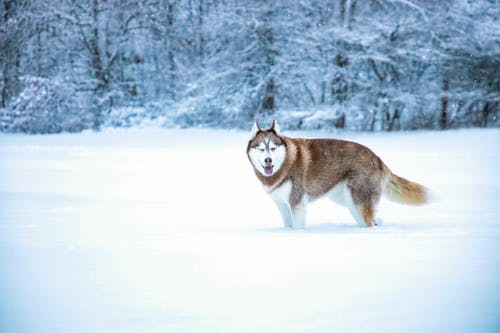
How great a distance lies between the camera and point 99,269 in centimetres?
335

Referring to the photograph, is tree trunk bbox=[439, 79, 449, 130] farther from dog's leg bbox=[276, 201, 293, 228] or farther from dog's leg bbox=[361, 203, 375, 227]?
dog's leg bbox=[276, 201, 293, 228]

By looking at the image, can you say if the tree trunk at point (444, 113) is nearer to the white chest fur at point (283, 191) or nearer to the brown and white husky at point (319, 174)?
the brown and white husky at point (319, 174)

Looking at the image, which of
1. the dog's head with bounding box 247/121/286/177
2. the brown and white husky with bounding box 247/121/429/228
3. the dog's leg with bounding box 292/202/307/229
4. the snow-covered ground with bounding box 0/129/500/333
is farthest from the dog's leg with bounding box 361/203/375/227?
the dog's head with bounding box 247/121/286/177

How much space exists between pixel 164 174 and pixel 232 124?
7948 millimetres

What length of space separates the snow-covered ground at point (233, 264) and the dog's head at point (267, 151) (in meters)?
0.51

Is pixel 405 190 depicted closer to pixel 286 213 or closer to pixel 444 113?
pixel 286 213

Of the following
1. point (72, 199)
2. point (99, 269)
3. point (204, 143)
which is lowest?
point (204, 143)

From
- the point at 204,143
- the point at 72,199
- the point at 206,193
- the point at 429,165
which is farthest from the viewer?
the point at 204,143

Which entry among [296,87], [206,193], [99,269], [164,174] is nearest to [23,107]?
[296,87]

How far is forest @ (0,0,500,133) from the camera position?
50.8 ft

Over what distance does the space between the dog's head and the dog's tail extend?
3.01 ft

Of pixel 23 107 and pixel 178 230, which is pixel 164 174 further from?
pixel 23 107

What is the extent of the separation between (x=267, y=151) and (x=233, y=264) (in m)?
1.50

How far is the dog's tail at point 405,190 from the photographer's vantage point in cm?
503
